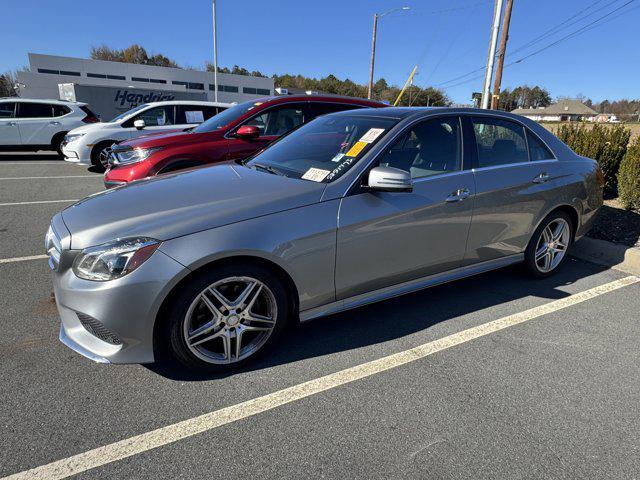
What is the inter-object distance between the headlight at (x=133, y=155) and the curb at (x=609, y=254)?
546 centimetres

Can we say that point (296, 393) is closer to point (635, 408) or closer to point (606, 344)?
point (635, 408)

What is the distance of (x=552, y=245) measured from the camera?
165 inches

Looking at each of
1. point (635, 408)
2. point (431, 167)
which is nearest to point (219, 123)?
point (431, 167)

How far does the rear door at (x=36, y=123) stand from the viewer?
1236cm

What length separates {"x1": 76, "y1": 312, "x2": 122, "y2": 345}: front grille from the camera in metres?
2.34

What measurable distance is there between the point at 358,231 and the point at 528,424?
145cm

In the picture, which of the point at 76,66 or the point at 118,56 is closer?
the point at 76,66

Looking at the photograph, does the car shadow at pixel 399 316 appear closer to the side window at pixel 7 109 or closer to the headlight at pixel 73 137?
the headlight at pixel 73 137

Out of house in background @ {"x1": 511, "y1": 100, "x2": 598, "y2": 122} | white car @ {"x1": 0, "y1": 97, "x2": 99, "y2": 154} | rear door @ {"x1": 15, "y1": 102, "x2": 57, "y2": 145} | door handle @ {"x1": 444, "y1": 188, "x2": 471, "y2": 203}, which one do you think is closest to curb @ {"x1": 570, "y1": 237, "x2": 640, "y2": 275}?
door handle @ {"x1": 444, "y1": 188, "x2": 471, "y2": 203}

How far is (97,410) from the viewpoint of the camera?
232 centimetres

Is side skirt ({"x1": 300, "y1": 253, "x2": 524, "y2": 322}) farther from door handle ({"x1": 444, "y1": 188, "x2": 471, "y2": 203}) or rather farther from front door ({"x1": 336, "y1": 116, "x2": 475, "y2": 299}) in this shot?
door handle ({"x1": 444, "y1": 188, "x2": 471, "y2": 203})

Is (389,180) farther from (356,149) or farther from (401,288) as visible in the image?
(401,288)

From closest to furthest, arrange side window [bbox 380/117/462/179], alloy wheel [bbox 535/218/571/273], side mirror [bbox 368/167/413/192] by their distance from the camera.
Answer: side mirror [bbox 368/167/413/192] < side window [bbox 380/117/462/179] < alloy wheel [bbox 535/218/571/273]

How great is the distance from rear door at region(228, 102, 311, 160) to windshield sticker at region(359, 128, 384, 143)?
9.92ft
